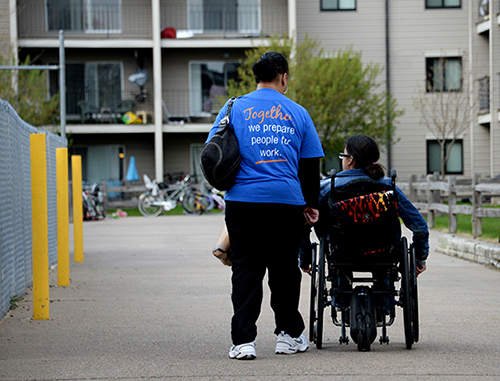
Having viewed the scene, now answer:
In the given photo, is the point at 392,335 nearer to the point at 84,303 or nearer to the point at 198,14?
the point at 84,303

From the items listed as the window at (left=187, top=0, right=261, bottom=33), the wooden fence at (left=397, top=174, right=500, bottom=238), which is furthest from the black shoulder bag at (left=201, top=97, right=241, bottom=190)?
the window at (left=187, top=0, right=261, bottom=33)

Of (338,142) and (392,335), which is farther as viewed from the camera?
(338,142)

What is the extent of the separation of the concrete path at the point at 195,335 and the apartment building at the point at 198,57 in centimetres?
2021

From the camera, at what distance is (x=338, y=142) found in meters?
28.6

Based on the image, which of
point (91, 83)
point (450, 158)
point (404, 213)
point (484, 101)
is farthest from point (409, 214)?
point (450, 158)

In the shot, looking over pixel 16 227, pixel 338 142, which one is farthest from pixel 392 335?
pixel 338 142

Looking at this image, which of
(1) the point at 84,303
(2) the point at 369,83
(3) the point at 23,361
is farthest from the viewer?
(2) the point at 369,83

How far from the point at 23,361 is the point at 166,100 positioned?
26838 millimetres

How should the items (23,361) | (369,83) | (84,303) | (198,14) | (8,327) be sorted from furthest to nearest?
(198,14)
(369,83)
(84,303)
(8,327)
(23,361)

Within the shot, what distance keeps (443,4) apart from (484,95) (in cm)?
445

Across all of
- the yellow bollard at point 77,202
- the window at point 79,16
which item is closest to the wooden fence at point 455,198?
the yellow bollard at point 77,202

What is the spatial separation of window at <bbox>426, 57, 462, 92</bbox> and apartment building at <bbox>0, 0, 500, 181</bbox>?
1.8 inches

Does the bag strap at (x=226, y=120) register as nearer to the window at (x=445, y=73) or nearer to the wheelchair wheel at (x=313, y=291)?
the wheelchair wheel at (x=313, y=291)

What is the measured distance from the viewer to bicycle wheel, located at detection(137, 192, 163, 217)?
25.5m
